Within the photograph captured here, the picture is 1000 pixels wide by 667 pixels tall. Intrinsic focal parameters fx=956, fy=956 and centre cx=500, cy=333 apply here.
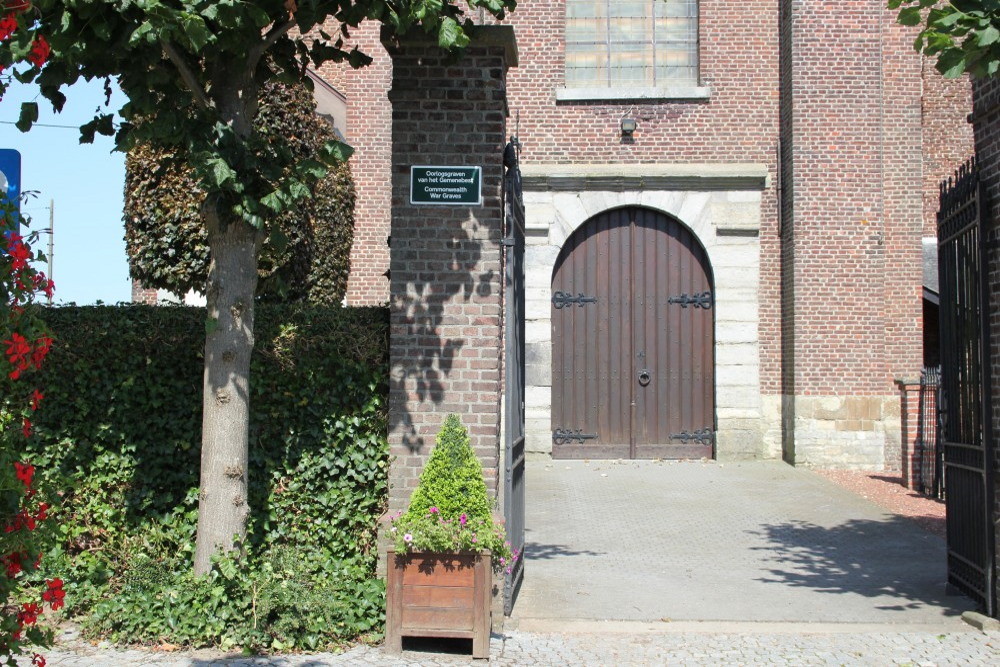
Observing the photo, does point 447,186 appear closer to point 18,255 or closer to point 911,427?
point 18,255

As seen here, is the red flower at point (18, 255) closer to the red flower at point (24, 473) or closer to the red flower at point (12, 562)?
the red flower at point (24, 473)

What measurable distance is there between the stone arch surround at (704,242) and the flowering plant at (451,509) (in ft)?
27.9

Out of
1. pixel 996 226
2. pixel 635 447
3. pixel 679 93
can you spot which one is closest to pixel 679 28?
pixel 679 93

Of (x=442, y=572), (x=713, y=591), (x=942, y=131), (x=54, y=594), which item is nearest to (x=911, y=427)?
(x=713, y=591)

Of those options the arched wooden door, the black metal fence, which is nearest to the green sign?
the black metal fence

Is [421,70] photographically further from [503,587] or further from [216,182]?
[503,587]

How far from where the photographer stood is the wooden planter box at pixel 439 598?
17.8 feet

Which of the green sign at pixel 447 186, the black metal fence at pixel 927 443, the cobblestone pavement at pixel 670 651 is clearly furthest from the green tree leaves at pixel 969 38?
the black metal fence at pixel 927 443

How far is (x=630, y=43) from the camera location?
15.0 metres

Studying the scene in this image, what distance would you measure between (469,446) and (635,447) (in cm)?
902

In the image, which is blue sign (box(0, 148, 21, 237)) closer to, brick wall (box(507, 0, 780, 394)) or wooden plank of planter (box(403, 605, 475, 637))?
wooden plank of planter (box(403, 605, 475, 637))

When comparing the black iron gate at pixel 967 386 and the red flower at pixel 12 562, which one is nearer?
the red flower at pixel 12 562

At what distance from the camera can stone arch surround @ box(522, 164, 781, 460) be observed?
46.8 feet

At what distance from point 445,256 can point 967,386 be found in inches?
156
